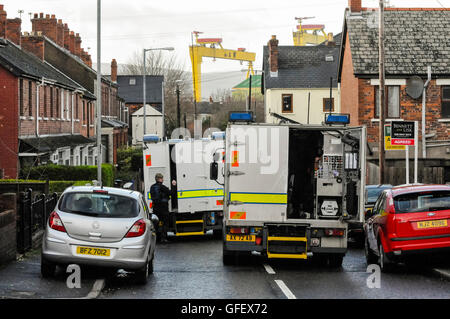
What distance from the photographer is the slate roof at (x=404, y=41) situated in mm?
33562

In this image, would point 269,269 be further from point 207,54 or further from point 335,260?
point 207,54

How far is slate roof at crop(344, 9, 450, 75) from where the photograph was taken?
33.6 meters

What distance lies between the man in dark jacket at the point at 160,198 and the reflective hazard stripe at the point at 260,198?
6464mm

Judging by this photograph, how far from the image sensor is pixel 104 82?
59.8m

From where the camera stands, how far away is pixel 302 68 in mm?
65125

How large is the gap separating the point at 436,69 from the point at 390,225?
20.9 meters

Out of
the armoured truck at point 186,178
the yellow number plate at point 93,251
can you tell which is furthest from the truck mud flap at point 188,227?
the yellow number plate at point 93,251

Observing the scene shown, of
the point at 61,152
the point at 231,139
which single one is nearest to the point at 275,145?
the point at 231,139

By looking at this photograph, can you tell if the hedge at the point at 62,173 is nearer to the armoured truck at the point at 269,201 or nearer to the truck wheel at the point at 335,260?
the armoured truck at the point at 269,201

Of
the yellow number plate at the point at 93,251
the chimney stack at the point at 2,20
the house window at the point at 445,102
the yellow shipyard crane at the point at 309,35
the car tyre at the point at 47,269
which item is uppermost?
the yellow shipyard crane at the point at 309,35

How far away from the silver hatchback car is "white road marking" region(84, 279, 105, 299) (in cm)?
30

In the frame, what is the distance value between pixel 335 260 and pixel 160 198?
7.17 meters

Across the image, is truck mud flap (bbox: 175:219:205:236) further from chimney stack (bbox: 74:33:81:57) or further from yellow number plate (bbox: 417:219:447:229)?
chimney stack (bbox: 74:33:81:57)

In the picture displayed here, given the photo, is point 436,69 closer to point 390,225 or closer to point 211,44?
point 390,225
